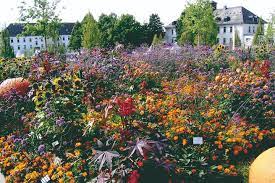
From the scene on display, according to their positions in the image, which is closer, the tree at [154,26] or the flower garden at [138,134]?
the flower garden at [138,134]

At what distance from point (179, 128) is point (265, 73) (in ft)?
9.62

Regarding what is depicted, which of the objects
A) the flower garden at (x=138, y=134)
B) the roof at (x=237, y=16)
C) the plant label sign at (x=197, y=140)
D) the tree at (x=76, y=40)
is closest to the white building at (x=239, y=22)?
the roof at (x=237, y=16)

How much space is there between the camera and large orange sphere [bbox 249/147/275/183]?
16.0ft

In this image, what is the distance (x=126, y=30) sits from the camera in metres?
53.3

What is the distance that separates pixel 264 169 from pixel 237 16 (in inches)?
2341

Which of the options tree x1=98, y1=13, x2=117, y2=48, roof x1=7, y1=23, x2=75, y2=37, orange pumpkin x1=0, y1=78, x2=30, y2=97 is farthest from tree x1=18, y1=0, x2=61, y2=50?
roof x1=7, y1=23, x2=75, y2=37

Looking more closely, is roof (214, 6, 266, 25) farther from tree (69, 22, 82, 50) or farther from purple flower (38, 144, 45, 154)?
purple flower (38, 144, 45, 154)

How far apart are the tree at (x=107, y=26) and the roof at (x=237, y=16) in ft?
53.0

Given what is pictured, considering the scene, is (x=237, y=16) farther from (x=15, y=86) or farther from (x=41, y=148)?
(x=41, y=148)

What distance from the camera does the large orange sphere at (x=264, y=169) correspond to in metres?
4.88

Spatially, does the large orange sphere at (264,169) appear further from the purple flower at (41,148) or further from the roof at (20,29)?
the roof at (20,29)

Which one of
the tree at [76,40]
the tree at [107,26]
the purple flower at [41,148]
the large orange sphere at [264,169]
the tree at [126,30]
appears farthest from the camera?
the tree at [76,40]

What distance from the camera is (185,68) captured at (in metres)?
12.2

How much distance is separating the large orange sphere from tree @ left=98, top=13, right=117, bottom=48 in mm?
48776
